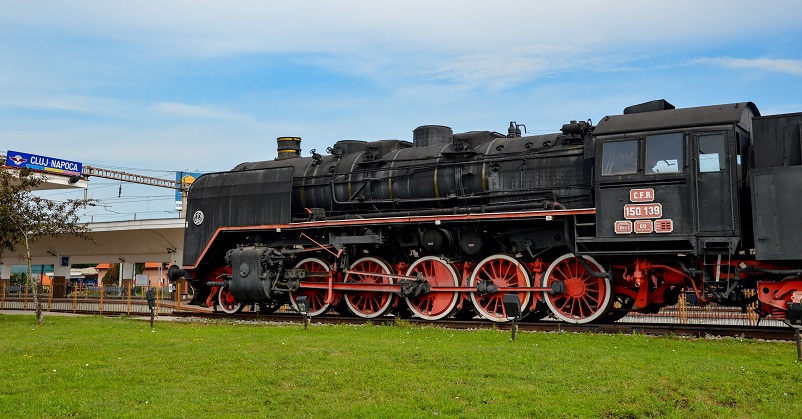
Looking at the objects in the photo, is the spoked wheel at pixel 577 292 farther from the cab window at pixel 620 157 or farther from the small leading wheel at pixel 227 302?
the small leading wheel at pixel 227 302

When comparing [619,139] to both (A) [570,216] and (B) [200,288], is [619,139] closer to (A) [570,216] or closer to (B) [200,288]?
(A) [570,216]

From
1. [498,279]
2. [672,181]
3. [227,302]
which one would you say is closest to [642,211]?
[672,181]

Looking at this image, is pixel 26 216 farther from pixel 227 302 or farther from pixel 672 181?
pixel 672 181

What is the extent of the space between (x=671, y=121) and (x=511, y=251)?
15.0ft

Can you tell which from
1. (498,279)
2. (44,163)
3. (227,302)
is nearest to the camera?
(498,279)

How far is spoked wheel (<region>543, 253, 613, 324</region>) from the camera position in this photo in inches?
607

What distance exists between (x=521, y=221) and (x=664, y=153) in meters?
3.48

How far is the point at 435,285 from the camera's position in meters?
17.6

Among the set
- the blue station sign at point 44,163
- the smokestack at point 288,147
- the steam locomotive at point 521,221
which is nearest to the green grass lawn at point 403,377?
the steam locomotive at point 521,221

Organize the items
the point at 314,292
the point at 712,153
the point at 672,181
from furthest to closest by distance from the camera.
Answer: the point at 314,292, the point at 672,181, the point at 712,153

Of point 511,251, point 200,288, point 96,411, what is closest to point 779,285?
point 511,251

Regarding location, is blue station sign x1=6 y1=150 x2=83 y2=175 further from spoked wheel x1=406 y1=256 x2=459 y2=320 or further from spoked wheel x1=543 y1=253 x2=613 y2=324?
spoked wheel x1=543 y1=253 x2=613 y2=324

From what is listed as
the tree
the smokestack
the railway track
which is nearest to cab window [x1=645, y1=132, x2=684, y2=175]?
the railway track

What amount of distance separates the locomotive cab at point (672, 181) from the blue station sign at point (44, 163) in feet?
133
